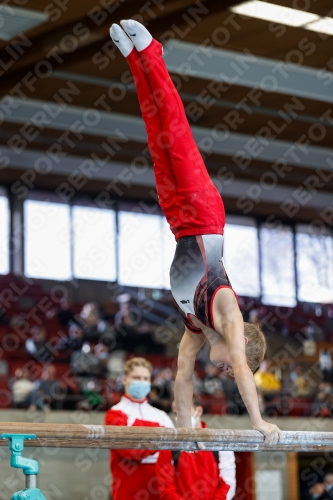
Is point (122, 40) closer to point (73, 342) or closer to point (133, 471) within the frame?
point (133, 471)

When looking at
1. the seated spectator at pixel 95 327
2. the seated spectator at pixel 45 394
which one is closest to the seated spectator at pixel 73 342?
the seated spectator at pixel 95 327

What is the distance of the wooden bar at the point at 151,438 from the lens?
2.94m

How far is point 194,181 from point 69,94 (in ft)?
24.7

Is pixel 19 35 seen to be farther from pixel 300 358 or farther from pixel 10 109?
pixel 300 358

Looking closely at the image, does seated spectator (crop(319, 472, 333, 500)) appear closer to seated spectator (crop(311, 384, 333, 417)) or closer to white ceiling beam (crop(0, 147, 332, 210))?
seated spectator (crop(311, 384, 333, 417))

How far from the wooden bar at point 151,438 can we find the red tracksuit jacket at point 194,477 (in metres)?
1.30

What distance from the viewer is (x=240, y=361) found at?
3.67m

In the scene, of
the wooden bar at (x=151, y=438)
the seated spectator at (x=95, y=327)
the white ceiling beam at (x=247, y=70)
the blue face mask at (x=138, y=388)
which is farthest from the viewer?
the seated spectator at (x=95, y=327)

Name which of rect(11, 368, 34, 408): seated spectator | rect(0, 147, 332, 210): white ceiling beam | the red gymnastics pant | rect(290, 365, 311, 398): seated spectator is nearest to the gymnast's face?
the red gymnastics pant

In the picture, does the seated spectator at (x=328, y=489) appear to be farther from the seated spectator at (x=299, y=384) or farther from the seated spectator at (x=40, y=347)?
the seated spectator at (x=40, y=347)

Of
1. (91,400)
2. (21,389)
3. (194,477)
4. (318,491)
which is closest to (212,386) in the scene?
(91,400)

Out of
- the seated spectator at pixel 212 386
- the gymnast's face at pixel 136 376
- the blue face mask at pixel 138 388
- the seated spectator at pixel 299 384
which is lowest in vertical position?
the seated spectator at pixel 299 384

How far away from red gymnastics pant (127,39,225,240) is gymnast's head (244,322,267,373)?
52 centimetres

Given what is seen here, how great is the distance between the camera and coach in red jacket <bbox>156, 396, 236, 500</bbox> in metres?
4.91
